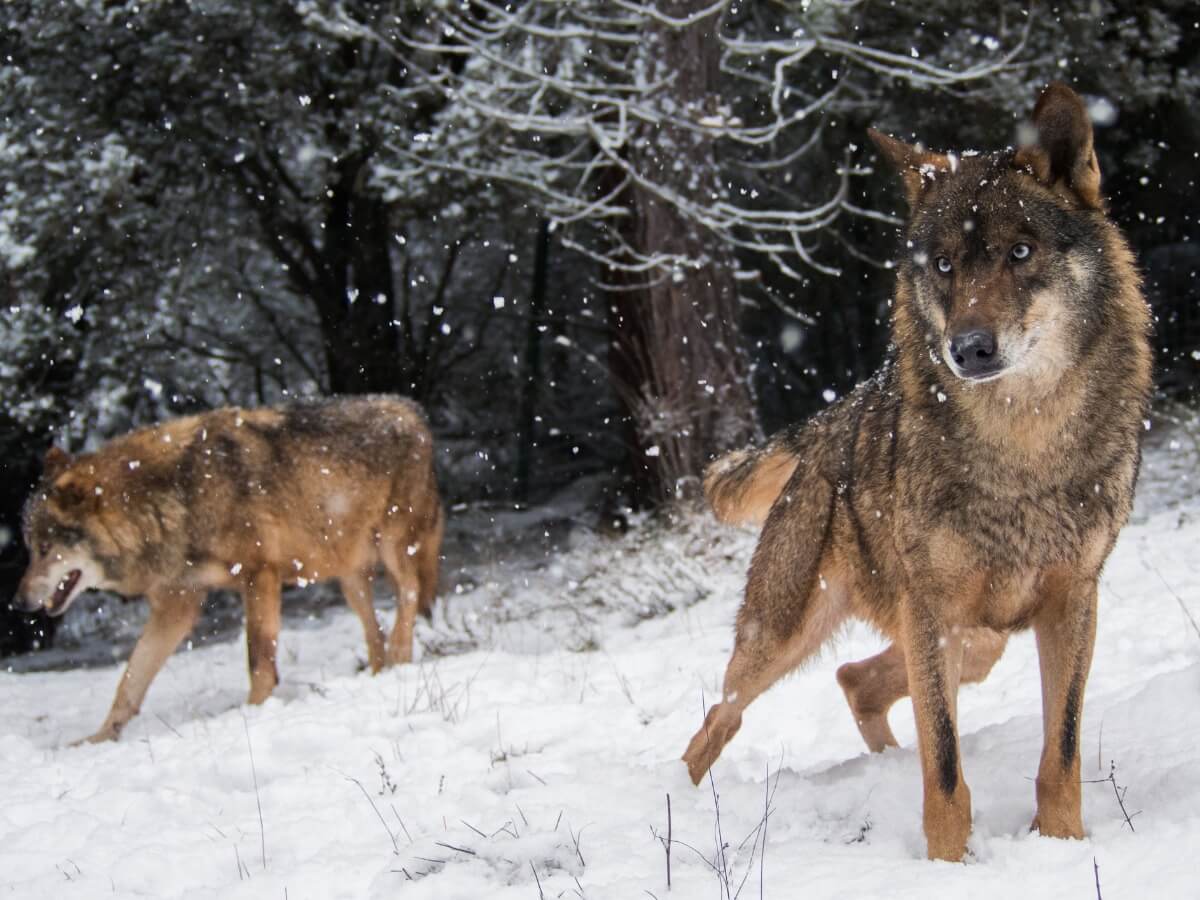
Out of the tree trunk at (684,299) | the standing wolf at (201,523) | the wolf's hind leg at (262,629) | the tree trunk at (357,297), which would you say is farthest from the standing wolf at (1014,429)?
the tree trunk at (357,297)

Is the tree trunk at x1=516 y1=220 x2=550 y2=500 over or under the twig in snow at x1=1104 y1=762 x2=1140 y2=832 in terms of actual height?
under

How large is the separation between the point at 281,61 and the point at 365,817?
11.2 meters

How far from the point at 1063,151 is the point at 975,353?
810mm

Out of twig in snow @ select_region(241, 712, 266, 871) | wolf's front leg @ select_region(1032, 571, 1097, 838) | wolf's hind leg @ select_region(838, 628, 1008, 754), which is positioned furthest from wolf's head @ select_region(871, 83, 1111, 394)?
twig in snow @ select_region(241, 712, 266, 871)

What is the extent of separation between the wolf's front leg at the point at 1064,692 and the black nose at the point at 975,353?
28.3 inches

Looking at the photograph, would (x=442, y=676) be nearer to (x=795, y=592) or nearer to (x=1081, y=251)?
(x=795, y=592)

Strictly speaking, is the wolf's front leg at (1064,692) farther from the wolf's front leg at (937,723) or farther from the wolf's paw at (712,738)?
the wolf's paw at (712,738)

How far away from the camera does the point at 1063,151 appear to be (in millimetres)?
3719

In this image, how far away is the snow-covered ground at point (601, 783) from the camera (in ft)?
11.5

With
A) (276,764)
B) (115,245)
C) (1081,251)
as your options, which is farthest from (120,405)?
(1081,251)

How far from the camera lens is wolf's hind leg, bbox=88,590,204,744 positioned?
770 cm

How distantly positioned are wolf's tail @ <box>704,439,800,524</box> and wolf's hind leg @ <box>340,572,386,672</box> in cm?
460

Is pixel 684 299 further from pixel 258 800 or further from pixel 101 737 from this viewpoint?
pixel 258 800

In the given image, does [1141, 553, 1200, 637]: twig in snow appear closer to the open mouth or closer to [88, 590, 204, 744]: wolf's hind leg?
[88, 590, 204, 744]: wolf's hind leg
